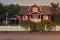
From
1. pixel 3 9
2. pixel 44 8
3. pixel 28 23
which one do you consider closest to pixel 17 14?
pixel 3 9

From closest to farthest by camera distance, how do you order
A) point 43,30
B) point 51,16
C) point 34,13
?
1. point 43,30
2. point 34,13
3. point 51,16

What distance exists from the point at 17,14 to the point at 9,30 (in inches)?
816

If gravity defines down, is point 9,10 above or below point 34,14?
above

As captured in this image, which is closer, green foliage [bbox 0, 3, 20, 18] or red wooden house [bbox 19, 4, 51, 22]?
red wooden house [bbox 19, 4, 51, 22]

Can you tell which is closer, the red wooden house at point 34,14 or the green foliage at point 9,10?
the red wooden house at point 34,14

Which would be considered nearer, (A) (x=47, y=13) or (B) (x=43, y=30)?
(B) (x=43, y=30)

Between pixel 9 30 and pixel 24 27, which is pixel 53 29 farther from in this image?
pixel 9 30

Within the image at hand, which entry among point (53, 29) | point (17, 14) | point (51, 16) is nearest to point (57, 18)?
point (51, 16)

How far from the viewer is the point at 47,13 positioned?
157 feet

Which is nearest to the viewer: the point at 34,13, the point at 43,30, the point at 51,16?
the point at 43,30

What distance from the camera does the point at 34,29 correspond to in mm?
28281

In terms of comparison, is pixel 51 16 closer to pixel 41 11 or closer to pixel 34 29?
pixel 41 11

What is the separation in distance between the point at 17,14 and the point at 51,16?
758 cm

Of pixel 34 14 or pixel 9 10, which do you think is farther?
pixel 9 10
